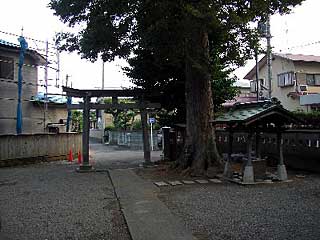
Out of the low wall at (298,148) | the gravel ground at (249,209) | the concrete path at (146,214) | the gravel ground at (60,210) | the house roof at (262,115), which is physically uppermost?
the house roof at (262,115)

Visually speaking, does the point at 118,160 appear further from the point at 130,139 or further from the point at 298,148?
the point at 130,139

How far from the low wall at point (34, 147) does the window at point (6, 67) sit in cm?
395

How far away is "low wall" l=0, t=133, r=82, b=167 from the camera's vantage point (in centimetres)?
1850

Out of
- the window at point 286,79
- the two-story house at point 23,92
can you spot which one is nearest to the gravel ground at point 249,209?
the two-story house at point 23,92

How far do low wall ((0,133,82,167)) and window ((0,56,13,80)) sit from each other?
155 inches

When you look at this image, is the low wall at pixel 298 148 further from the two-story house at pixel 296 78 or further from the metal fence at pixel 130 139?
the metal fence at pixel 130 139

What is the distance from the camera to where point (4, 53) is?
21.0 m

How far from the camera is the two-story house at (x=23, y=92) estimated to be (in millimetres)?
20922

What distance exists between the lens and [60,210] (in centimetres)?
790

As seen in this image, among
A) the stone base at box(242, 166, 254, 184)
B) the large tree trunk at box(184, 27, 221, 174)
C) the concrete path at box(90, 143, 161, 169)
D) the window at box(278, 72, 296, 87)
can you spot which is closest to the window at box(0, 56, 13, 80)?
the concrete path at box(90, 143, 161, 169)

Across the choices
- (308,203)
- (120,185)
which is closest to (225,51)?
(120,185)

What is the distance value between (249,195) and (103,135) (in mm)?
39012

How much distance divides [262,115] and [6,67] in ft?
52.5

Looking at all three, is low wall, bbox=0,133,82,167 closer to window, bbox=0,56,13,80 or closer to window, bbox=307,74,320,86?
window, bbox=0,56,13,80
